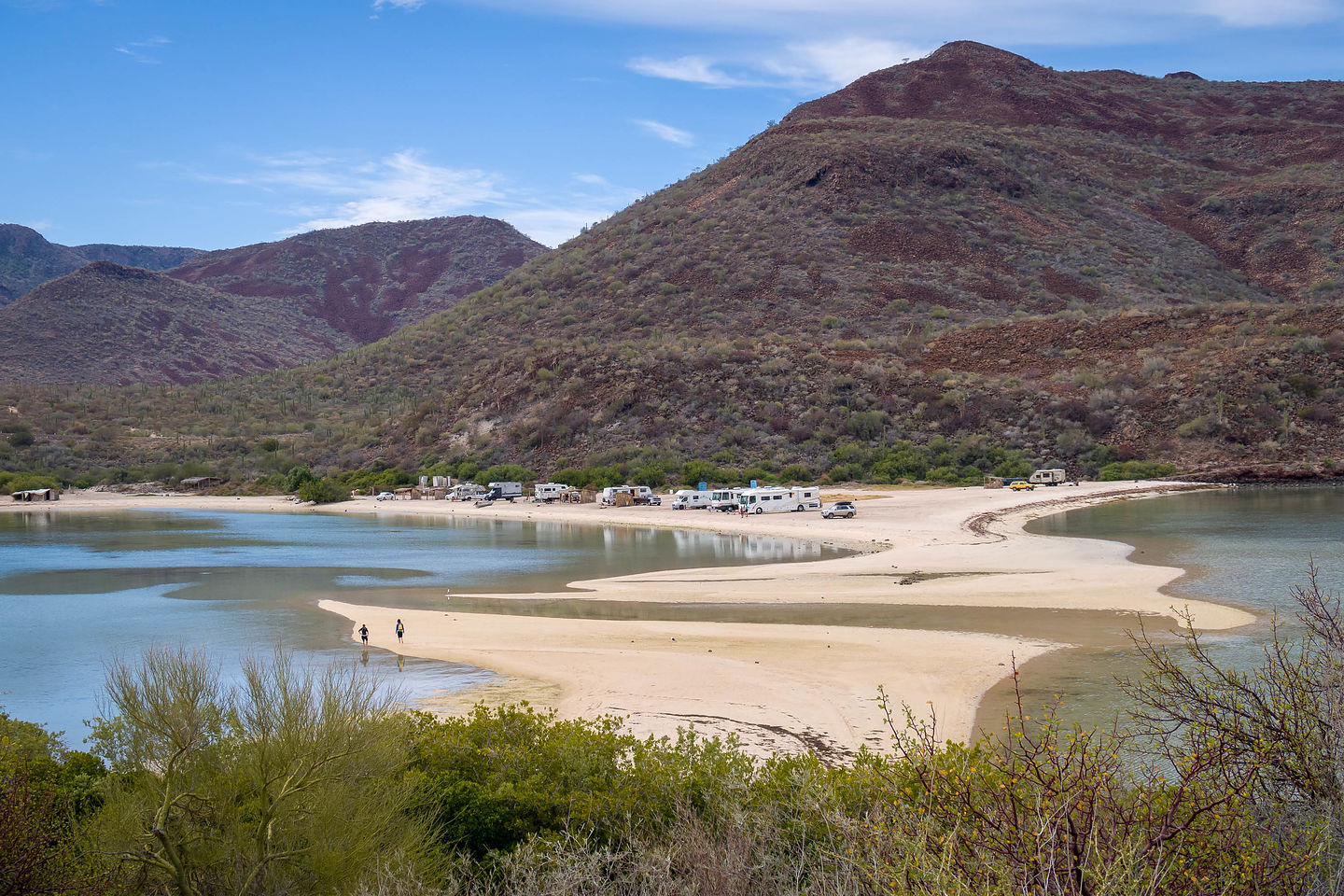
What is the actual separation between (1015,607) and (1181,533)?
15.9m

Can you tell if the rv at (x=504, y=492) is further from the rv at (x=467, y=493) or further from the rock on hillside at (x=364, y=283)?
the rock on hillside at (x=364, y=283)

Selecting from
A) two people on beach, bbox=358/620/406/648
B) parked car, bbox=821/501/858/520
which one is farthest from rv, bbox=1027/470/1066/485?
two people on beach, bbox=358/620/406/648

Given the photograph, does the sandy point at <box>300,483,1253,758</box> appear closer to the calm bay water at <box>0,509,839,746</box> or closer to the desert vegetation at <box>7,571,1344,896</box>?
the calm bay water at <box>0,509,839,746</box>

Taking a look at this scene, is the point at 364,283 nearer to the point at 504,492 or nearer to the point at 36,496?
the point at 36,496

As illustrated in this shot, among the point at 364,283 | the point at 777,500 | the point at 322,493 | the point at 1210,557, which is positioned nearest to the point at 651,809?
the point at 1210,557

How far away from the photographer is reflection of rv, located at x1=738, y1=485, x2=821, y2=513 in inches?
1857

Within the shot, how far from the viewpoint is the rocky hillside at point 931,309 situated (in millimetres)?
63812

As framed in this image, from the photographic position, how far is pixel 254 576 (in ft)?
105

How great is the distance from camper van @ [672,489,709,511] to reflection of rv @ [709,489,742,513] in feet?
1.65

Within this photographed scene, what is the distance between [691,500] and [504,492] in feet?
54.2

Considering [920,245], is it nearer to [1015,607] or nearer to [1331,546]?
[1331,546]

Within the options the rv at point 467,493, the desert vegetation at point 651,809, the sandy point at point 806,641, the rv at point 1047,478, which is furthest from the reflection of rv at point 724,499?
the desert vegetation at point 651,809

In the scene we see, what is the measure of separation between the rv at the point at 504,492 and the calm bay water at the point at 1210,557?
3429cm

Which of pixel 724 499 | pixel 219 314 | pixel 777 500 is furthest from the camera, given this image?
pixel 219 314
